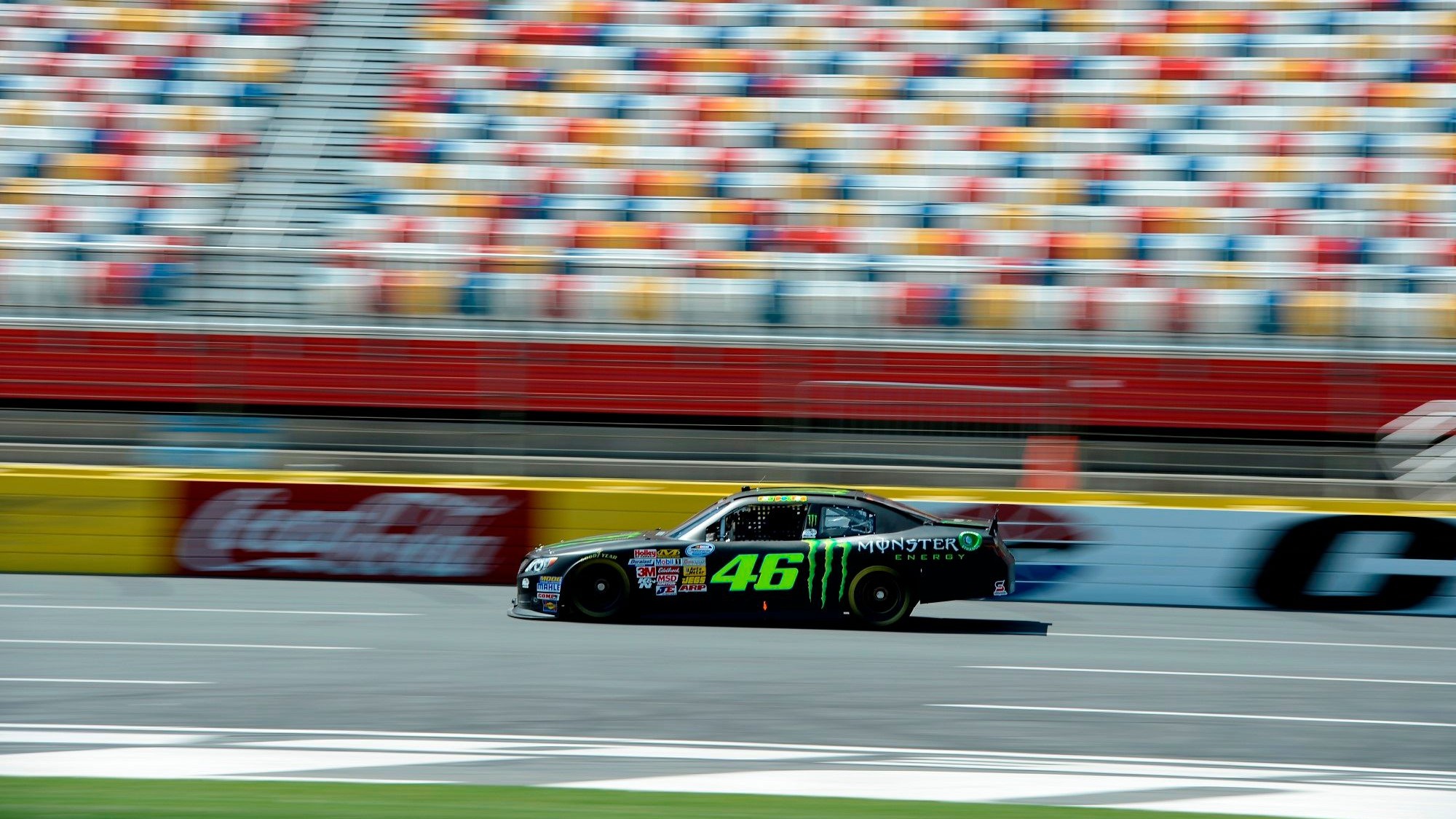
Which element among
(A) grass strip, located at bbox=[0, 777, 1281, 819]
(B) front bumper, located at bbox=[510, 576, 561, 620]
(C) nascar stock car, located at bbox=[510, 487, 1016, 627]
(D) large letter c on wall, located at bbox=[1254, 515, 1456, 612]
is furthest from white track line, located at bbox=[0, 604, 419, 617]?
(D) large letter c on wall, located at bbox=[1254, 515, 1456, 612]

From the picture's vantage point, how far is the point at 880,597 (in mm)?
10844

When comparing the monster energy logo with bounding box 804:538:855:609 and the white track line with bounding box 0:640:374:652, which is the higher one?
the monster energy logo with bounding box 804:538:855:609

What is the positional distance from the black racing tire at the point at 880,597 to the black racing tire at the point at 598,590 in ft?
5.21

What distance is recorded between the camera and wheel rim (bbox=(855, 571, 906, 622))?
10820mm

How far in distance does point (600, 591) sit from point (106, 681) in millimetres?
3556

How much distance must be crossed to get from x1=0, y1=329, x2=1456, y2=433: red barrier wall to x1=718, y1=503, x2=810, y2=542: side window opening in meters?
2.20

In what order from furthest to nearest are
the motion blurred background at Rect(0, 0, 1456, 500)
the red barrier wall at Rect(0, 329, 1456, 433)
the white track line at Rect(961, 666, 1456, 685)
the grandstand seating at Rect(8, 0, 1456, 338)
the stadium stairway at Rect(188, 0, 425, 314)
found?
the grandstand seating at Rect(8, 0, 1456, 338) < the stadium stairway at Rect(188, 0, 425, 314) < the motion blurred background at Rect(0, 0, 1456, 500) < the red barrier wall at Rect(0, 329, 1456, 433) < the white track line at Rect(961, 666, 1456, 685)

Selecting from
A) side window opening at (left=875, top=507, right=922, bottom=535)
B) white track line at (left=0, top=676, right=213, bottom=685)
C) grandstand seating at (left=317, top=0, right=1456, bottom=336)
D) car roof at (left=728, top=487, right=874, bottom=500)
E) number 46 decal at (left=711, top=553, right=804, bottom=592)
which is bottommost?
white track line at (left=0, top=676, right=213, bottom=685)

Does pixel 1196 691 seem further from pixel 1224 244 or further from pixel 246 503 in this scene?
pixel 1224 244

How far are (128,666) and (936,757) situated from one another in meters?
4.68

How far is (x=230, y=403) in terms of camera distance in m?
13.3

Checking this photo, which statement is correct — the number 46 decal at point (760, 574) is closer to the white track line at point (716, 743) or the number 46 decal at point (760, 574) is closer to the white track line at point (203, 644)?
the white track line at point (203, 644)

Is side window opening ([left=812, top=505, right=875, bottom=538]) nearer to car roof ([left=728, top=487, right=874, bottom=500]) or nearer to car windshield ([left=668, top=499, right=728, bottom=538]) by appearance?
car roof ([left=728, top=487, right=874, bottom=500])

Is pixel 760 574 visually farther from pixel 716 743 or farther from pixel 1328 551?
pixel 1328 551
